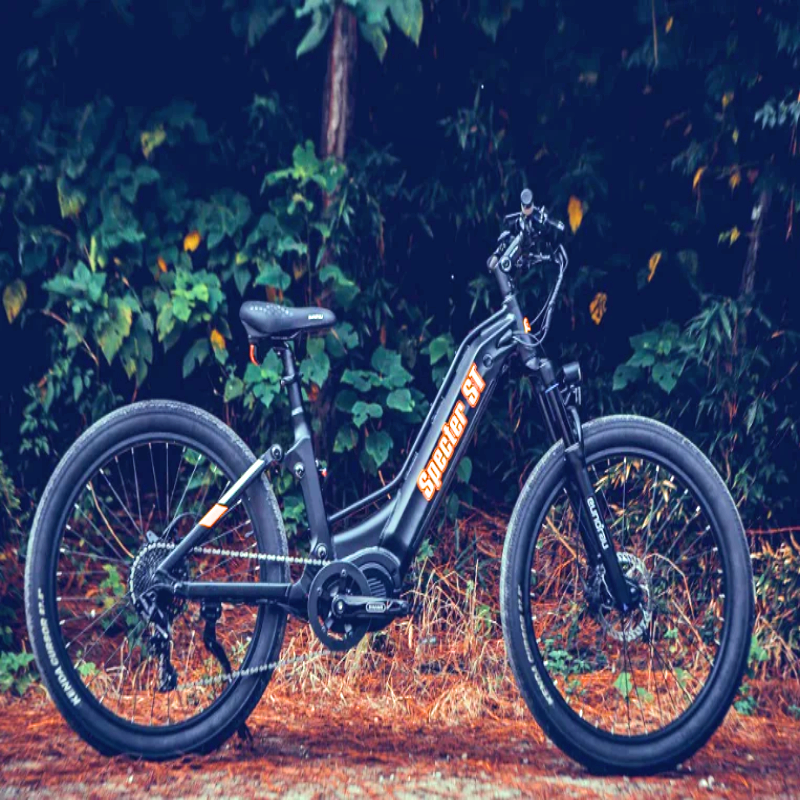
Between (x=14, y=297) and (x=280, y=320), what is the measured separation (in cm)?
148

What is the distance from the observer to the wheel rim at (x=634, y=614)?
3.56m

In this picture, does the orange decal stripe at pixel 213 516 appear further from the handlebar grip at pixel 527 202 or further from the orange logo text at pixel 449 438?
the handlebar grip at pixel 527 202

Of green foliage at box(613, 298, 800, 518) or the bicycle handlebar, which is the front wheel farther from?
the bicycle handlebar

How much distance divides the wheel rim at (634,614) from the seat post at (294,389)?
82 cm

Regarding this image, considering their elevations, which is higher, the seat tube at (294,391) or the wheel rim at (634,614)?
the seat tube at (294,391)

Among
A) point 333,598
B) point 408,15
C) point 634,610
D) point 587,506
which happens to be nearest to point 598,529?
point 587,506

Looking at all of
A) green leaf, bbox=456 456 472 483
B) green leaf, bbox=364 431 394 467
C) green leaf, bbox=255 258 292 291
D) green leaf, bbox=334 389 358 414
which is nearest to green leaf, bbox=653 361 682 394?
green leaf, bbox=456 456 472 483

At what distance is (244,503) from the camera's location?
11.1ft

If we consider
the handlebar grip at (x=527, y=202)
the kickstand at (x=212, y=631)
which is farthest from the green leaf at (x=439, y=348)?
the kickstand at (x=212, y=631)

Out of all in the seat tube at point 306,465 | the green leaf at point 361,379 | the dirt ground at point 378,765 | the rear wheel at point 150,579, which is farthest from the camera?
the green leaf at point 361,379

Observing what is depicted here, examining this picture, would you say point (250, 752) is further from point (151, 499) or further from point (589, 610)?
point (151, 499)

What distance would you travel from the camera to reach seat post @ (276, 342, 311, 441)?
339cm

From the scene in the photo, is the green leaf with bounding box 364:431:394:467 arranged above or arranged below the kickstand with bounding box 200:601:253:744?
above

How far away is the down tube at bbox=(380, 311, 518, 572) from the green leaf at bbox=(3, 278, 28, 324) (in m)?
1.80
